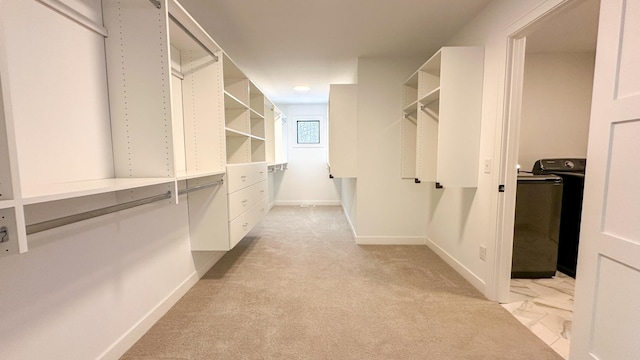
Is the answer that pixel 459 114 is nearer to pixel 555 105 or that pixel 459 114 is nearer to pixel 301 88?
pixel 555 105

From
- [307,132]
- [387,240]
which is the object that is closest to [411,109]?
[387,240]

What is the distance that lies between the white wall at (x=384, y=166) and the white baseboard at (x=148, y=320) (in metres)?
2.05

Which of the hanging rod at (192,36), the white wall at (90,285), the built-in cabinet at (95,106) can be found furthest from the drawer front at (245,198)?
the hanging rod at (192,36)

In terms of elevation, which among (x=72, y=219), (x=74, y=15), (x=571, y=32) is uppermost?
(x=571, y=32)

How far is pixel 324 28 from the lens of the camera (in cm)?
255

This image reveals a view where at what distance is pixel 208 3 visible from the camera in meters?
2.13

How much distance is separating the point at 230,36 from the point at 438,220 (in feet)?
10.2

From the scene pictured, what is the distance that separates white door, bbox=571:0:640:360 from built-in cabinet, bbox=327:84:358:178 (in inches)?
91.5

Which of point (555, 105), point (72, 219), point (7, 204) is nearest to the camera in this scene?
point (7, 204)

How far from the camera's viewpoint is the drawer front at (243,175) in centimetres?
238

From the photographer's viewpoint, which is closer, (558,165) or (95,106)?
(95,106)

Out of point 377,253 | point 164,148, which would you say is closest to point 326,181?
point 377,253

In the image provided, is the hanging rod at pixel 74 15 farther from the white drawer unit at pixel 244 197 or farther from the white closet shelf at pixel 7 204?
the white drawer unit at pixel 244 197

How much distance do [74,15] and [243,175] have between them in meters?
1.65
